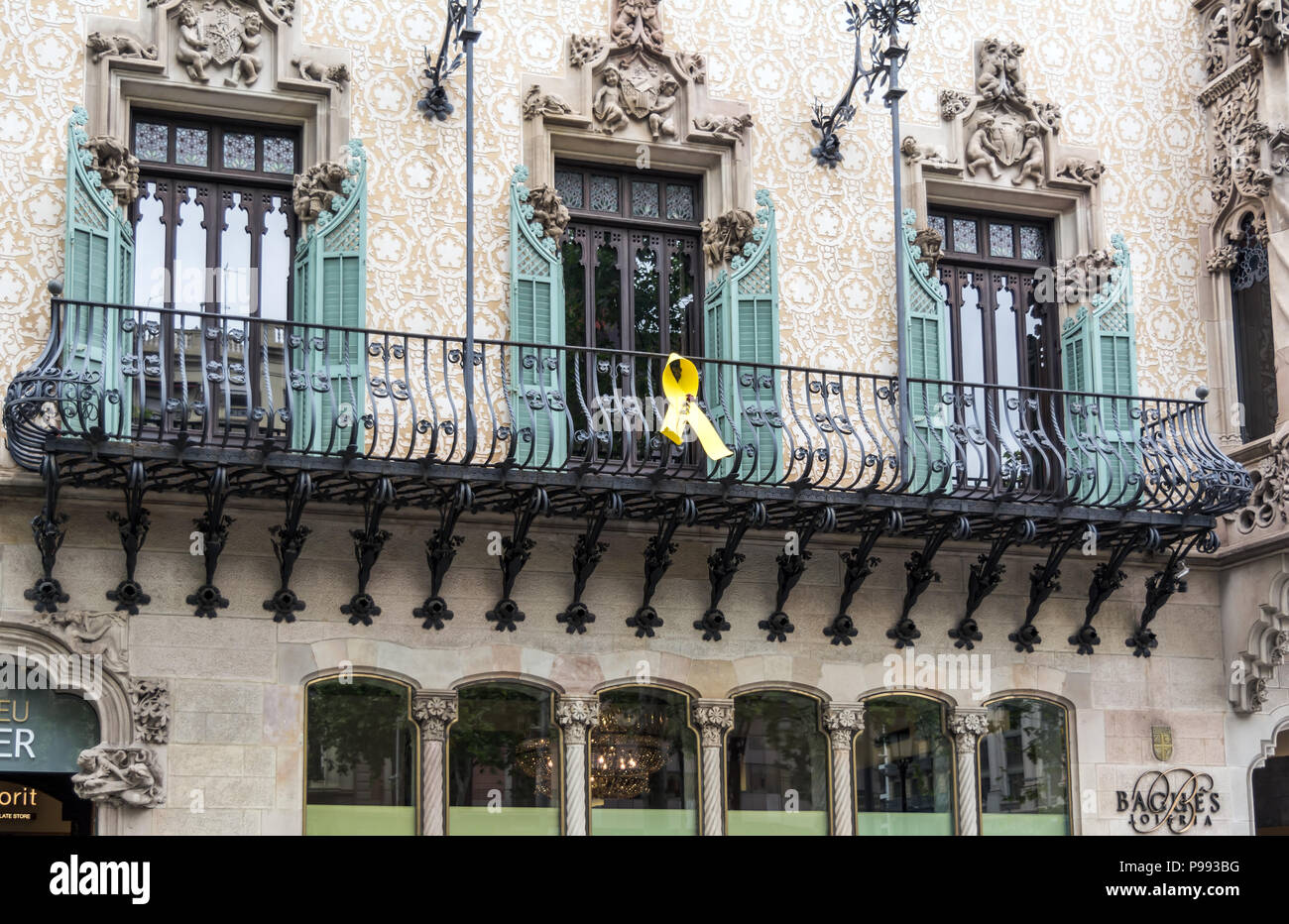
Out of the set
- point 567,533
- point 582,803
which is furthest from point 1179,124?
point 582,803

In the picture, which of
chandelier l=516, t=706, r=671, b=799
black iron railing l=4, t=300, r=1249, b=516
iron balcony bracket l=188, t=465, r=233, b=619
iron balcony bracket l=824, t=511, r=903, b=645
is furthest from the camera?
iron balcony bracket l=824, t=511, r=903, b=645

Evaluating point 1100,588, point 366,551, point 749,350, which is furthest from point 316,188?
point 1100,588

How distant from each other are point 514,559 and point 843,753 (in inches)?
123

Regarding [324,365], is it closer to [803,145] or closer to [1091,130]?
[803,145]

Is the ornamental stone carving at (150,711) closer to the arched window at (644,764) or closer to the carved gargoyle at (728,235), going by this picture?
the arched window at (644,764)

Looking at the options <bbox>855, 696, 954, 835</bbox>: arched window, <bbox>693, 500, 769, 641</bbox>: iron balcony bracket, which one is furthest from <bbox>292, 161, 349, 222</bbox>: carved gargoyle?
<bbox>855, 696, 954, 835</bbox>: arched window

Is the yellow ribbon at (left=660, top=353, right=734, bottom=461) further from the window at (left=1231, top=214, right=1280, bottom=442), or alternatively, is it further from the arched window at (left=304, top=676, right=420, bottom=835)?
the window at (left=1231, top=214, right=1280, bottom=442)

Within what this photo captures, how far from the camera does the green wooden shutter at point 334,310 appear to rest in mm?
13836

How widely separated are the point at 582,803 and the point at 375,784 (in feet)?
5.13

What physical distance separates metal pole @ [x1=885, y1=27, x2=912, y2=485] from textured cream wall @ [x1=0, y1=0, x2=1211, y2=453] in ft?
1.86

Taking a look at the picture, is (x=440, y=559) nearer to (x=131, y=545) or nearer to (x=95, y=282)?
(x=131, y=545)

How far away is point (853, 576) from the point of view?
15.1 metres

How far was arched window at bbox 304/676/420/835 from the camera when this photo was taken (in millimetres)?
13758

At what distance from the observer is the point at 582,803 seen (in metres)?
14.3
